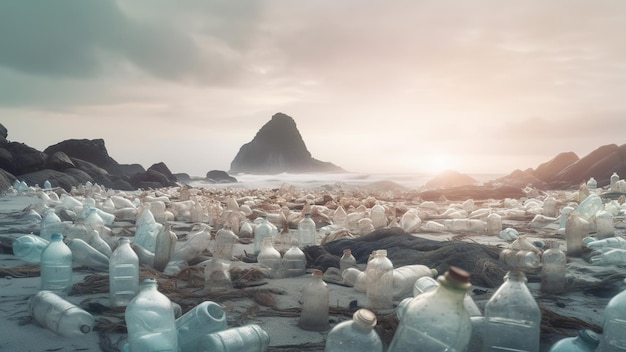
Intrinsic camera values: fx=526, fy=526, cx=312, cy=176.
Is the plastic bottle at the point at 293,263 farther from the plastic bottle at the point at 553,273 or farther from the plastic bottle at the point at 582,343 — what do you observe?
the plastic bottle at the point at 582,343

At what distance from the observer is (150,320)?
2709 mm

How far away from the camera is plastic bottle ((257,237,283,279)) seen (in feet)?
15.7

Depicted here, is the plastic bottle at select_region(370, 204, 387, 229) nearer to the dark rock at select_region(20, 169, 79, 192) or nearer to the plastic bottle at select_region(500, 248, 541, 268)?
the plastic bottle at select_region(500, 248, 541, 268)

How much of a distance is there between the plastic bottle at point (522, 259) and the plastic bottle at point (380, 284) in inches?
66.3

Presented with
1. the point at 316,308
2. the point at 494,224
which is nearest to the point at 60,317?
the point at 316,308

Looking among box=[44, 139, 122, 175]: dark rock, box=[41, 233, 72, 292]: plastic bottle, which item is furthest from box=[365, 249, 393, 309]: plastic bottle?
box=[44, 139, 122, 175]: dark rock

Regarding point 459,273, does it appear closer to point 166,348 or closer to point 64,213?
point 166,348

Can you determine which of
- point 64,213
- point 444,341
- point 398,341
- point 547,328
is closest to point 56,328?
point 398,341

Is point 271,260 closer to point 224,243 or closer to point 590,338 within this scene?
point 224,243

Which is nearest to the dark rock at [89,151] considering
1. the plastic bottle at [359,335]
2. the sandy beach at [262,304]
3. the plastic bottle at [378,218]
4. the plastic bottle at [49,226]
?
the plastic bottle at [49,226]

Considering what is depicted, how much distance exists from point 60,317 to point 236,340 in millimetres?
1232

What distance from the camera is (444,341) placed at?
215 centimetres

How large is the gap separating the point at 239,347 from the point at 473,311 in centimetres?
133

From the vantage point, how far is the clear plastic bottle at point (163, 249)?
4992mm
